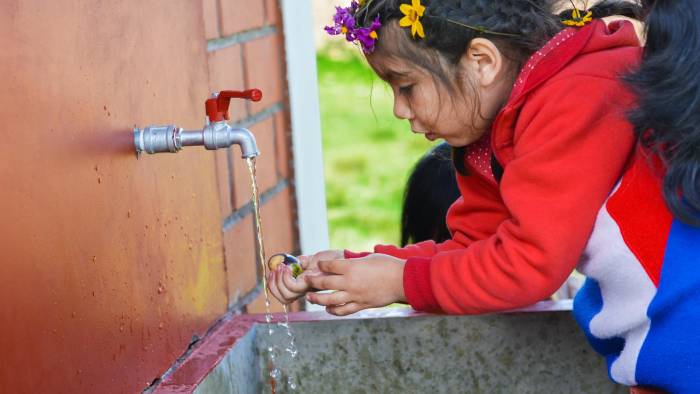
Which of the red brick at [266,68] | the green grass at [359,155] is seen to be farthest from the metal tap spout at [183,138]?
the green grass at [359,155]

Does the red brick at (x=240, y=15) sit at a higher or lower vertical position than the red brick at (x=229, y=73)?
higher

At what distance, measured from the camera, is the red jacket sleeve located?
3.46 feet

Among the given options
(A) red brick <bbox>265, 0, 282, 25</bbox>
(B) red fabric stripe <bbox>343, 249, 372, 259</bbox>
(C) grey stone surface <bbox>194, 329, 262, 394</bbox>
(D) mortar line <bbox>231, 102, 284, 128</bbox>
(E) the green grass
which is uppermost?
(A) red brick <bbox>265, 0, 282, 25</bbox>

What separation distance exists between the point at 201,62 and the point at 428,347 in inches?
20.0

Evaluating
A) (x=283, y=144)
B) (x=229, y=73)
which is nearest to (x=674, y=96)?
(x=229, y=73)

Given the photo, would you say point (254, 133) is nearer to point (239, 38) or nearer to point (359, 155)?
point (239, 38)

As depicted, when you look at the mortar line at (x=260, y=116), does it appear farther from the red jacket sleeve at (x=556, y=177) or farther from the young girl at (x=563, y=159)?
the red jacket sleeve at (x=556, y=177)

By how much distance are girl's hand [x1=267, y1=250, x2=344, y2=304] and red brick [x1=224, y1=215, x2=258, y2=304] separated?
0.76 feet

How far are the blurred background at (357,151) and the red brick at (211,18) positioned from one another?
2.01 metres

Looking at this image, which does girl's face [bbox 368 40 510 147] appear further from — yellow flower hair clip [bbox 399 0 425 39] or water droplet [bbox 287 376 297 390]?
water droplet [bbox 287 376 297 390]

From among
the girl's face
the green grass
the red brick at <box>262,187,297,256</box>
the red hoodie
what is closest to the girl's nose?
the girl's face

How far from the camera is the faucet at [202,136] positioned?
1.19 m

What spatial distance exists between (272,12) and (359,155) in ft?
8.04

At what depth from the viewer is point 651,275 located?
1.08 meters
